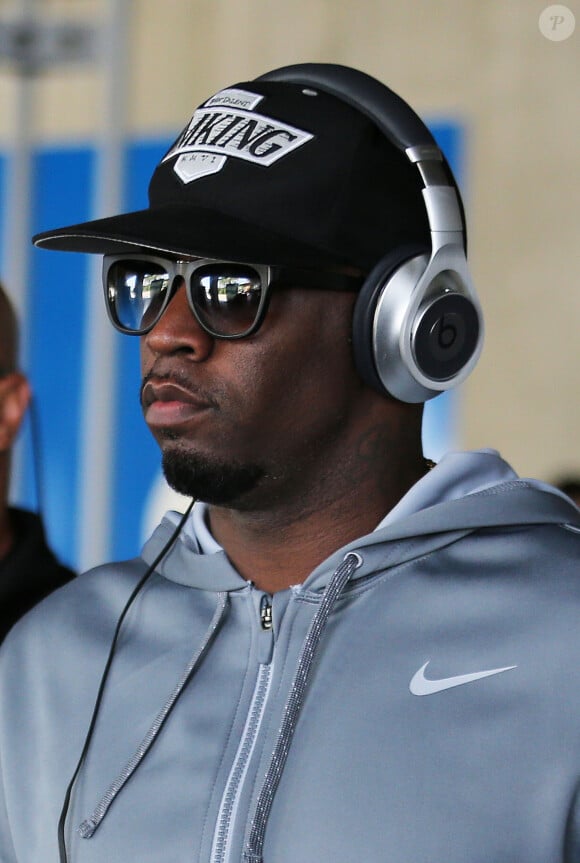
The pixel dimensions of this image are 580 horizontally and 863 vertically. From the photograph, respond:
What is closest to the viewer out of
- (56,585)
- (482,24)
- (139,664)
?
(139,664)

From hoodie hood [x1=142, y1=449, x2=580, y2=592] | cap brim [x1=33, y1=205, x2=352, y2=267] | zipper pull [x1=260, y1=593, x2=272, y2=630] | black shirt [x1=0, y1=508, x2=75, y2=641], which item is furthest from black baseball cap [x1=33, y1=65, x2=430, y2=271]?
black shirt [x1=0, y1=508, x2=75, y2=641]

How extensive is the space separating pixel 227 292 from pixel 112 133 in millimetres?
3200

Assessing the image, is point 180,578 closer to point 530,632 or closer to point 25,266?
point 530,632

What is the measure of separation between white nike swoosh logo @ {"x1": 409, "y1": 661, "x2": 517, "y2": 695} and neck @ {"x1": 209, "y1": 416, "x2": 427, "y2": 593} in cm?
24

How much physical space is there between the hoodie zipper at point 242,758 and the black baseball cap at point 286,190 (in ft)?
1.41

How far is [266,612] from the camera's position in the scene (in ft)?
4.90

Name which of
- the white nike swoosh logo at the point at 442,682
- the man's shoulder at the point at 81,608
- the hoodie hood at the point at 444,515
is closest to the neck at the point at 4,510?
the man's shoulder at the point at 81,608

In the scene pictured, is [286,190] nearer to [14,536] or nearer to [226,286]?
[226,286]

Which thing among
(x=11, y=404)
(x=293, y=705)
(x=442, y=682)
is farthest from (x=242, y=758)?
(x=11, y=404)

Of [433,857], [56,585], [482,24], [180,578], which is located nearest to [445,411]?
[482,24]

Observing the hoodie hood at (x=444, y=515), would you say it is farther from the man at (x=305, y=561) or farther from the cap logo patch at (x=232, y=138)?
the cap logo patch at (x=232, y=138)

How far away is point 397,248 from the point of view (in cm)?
147

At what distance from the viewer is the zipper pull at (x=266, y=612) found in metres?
1.48

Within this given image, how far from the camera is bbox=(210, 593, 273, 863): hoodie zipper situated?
4.42ft
